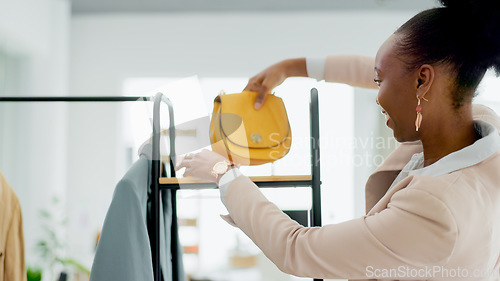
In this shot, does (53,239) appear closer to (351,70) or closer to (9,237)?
(9,237)

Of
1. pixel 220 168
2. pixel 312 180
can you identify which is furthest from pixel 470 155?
pixel 220 168

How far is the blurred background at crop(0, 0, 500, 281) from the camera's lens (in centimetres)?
351

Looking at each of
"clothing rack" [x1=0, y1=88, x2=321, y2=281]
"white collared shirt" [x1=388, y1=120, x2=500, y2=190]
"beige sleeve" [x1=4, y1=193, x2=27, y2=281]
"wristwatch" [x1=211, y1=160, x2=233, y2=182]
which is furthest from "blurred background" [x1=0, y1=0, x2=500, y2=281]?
A: "white collared shirt" [x1=388, y1=120, x2=500, y2=190]

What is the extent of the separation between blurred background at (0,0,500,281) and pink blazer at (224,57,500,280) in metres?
2.79

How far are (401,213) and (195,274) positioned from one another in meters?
3.24

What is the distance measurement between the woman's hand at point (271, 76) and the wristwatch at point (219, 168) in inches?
9.0

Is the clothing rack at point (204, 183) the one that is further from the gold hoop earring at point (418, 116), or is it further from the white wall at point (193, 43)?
the white wall at point (193, 43)

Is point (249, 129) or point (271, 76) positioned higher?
point (271, 76)

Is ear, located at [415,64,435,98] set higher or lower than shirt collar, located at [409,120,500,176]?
higher

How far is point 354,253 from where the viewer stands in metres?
0.69

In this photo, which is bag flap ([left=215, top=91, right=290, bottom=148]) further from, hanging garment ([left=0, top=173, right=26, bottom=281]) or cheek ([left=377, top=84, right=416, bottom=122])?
hanging garment ([left=0, top=173, right=26, bottom=281])

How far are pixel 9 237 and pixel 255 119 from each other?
71cm

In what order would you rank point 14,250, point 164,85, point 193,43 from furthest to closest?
point 193,43 → point 164,85 → point 14,250

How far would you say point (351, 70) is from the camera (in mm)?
1105
